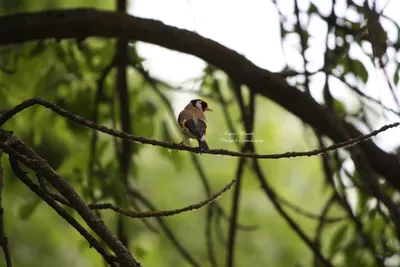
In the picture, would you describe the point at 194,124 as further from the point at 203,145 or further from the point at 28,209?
the point at 28,209

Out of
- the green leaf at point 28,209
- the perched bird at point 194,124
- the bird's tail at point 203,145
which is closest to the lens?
the bird's tail at point 203,145

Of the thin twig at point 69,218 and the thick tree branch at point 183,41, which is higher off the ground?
the thick tree branch at point 183,41

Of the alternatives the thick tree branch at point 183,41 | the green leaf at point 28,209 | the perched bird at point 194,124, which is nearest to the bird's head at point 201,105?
the perched bird at point 194,124

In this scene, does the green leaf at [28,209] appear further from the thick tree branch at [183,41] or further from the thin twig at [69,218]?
the thin twig at [69,218]

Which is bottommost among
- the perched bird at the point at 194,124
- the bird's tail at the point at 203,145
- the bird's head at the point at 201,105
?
the bird's tail at the point at 203,145

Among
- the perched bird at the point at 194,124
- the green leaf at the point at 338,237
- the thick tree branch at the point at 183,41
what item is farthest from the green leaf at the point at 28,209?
the green leaf at the point at 338,237

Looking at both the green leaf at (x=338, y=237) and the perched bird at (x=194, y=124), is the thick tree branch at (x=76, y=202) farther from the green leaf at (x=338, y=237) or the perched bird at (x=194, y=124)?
the green leaf at (x=338, y=237)

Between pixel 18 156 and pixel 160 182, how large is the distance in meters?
6.16

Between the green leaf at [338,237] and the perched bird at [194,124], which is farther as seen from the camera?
the green leaf at [338,237]

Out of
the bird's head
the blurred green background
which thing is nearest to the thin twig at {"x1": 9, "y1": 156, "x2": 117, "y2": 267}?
the bird's head

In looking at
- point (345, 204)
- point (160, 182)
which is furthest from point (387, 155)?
point (160, 182)

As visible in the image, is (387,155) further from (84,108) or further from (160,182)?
(160,182)

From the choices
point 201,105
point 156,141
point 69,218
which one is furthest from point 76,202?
point 201,105

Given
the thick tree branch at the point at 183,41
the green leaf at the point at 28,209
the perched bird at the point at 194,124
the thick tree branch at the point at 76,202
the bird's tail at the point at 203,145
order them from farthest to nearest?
the green leaf at the point at 28,209
the thick tree branch at the point at 183,41
the perched bird at the point at 194,124
the bird's tail at the point at 203,145
the thick tree branch at the point at 76,202
